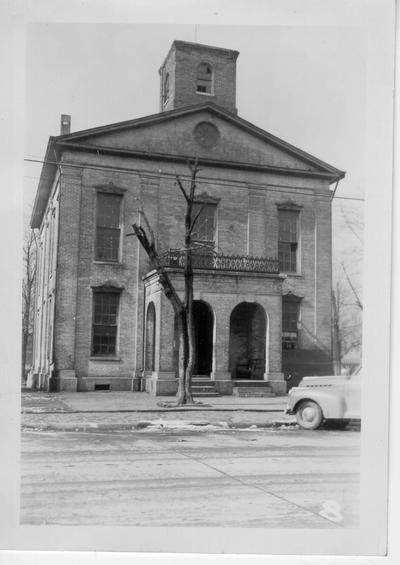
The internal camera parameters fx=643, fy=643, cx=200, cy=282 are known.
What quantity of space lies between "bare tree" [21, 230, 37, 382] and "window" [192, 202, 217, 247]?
66.8 inches

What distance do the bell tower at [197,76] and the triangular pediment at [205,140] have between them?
11 cm

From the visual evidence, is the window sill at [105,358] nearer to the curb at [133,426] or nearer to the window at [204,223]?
the curb at [133,426]

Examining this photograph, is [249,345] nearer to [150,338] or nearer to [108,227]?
[150,338]

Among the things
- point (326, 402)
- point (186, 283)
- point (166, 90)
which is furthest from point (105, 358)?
point (166, 90)

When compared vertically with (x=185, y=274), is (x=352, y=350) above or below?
below

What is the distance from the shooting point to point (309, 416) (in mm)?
7941

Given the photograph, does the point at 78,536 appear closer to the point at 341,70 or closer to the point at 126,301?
the point at 126,301

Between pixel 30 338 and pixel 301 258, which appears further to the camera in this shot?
pixel 301 258

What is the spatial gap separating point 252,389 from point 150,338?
1227 millimetres

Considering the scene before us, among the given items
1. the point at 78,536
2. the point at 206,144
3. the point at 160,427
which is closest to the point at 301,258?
the point at 206,144

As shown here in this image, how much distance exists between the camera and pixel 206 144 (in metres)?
6.94

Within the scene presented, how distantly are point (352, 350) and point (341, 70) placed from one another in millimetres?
2834

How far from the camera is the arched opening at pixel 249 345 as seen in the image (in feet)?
22.5

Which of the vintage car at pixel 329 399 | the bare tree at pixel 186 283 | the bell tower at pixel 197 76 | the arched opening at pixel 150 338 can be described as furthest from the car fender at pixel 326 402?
the bell tower at pixel 197 76
